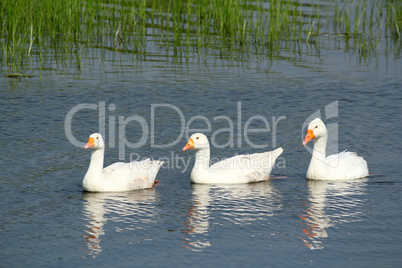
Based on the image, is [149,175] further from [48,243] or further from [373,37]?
[373,37]

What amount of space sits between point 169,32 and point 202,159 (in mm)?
13581

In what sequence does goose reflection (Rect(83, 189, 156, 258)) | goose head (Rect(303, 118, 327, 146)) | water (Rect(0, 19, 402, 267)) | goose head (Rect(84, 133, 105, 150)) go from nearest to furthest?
water (Rect(0, 19, 402, 267)) → goose reflection (Rect(83, 189, 156, 258)) → goose head (Rect(84, 133, 105, 150)) → goose head (Rect(303, 118, 327, 146))

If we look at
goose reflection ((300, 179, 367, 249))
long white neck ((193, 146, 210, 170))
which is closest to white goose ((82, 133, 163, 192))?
long white neck ((193, 146, 210, 170))

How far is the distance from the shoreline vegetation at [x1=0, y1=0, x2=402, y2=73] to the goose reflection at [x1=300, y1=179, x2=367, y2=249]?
10.7m

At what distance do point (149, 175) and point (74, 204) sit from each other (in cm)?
165

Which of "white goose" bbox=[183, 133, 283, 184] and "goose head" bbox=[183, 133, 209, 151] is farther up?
"goose head" bbox=[183, 133, 209, 151]

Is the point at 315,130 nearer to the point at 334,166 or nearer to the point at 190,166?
the point at 334,166

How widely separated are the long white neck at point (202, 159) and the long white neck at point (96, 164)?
5.91 feet

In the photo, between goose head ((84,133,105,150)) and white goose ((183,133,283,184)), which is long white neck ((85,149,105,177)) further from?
white goose ((183,133,283,184))

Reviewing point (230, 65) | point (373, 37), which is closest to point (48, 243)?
point (230, 65)

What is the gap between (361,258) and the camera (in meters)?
8.85

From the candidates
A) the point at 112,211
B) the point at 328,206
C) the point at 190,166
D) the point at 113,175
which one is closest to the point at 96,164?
the point at 113,175

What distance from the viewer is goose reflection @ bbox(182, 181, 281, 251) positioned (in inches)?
383

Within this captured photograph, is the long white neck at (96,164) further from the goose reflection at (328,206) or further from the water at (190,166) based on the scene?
the goose reflection at (328,206)
